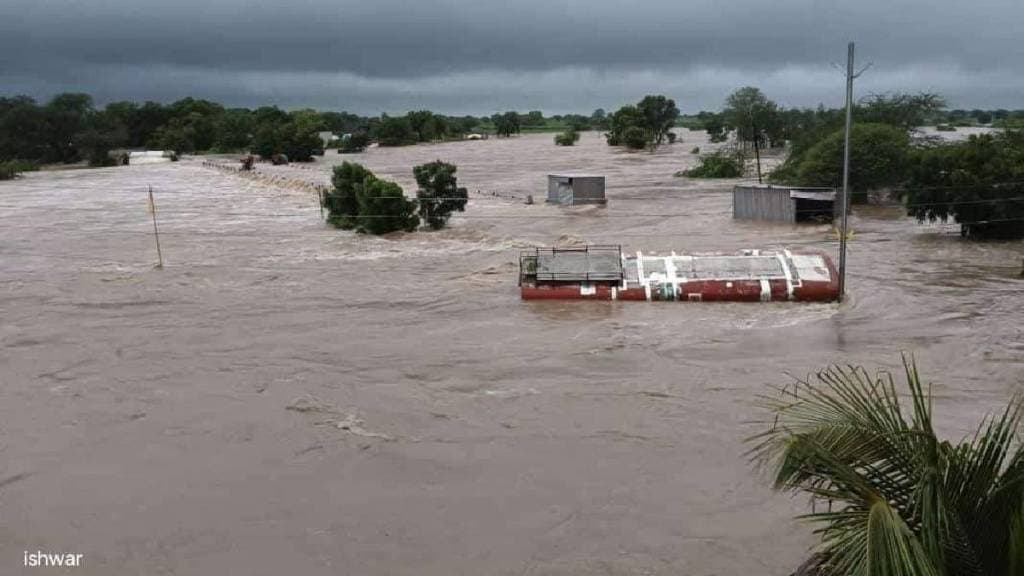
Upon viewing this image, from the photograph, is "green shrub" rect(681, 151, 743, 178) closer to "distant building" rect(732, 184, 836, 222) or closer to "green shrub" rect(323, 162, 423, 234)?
"distant building" rect(732, 184, 836, 222)

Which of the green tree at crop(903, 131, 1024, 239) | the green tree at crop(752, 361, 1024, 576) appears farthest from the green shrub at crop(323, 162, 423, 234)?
the green tree at crop(752, 361, 1024, 576)

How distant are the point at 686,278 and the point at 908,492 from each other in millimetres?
17224

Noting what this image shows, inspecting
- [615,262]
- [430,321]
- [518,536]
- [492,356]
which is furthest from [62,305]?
[518,536]

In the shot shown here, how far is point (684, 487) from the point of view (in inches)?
435

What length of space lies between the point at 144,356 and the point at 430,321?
6.14 metres

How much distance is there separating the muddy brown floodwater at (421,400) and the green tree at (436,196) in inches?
168

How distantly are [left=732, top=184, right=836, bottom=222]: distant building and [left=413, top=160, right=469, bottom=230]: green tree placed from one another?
38.2 ft

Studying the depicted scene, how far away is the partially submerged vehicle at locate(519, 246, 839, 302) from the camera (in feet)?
68.6

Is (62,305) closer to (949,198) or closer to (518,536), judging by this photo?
(518,536)

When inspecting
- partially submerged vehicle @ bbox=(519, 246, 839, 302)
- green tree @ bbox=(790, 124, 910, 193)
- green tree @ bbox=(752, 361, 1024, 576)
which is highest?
green tree @ bbox=(790, 124, 910, 193)

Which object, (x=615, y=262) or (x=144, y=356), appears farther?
(x=615, y=262)

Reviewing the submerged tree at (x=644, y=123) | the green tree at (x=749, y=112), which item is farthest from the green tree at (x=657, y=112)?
the green tree at (x=749, y=112)

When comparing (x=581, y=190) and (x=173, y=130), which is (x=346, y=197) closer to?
(x=581, y=190)

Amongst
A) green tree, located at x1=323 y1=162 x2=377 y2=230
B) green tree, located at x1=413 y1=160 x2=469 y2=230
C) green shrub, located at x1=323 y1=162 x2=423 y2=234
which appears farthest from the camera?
green tree, located at x1=323 y1=162 x2=377 y2=230
